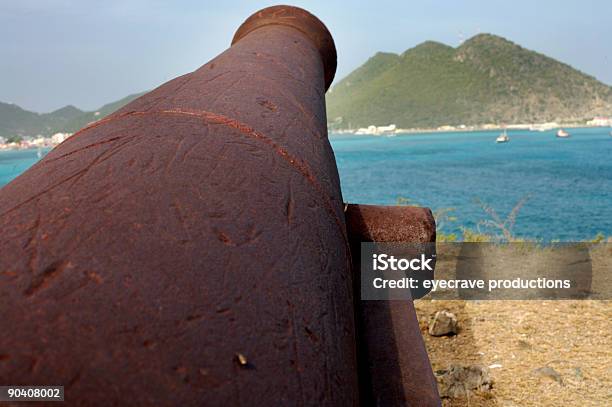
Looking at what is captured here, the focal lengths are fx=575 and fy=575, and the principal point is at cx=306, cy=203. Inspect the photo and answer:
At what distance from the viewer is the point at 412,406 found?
1.71 m

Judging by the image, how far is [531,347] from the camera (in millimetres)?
4266

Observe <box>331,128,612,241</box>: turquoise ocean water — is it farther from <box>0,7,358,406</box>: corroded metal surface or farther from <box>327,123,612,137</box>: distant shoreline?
<box>327,123,612,137</box>: distant shoreline

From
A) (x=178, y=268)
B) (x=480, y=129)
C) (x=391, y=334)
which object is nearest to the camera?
(x=178, y=268)

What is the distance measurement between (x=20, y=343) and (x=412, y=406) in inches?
49.3

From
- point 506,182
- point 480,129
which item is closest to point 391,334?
point 506,182

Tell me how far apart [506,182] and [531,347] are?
37238 mm

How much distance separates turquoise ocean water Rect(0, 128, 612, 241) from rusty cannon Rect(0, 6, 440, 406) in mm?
8377

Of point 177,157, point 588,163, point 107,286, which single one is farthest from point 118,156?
point 588,163

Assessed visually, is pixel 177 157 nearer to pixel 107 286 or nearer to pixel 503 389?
pixel 107 286

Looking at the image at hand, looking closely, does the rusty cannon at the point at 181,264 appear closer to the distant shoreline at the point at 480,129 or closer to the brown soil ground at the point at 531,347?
the brown soil ground at the point at 531,347

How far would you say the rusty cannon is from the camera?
787mm

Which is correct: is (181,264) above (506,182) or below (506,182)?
above

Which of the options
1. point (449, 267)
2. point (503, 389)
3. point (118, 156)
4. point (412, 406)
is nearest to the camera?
point (118, 156)

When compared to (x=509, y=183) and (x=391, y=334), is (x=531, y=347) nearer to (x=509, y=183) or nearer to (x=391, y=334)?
(x=391, y=334)
